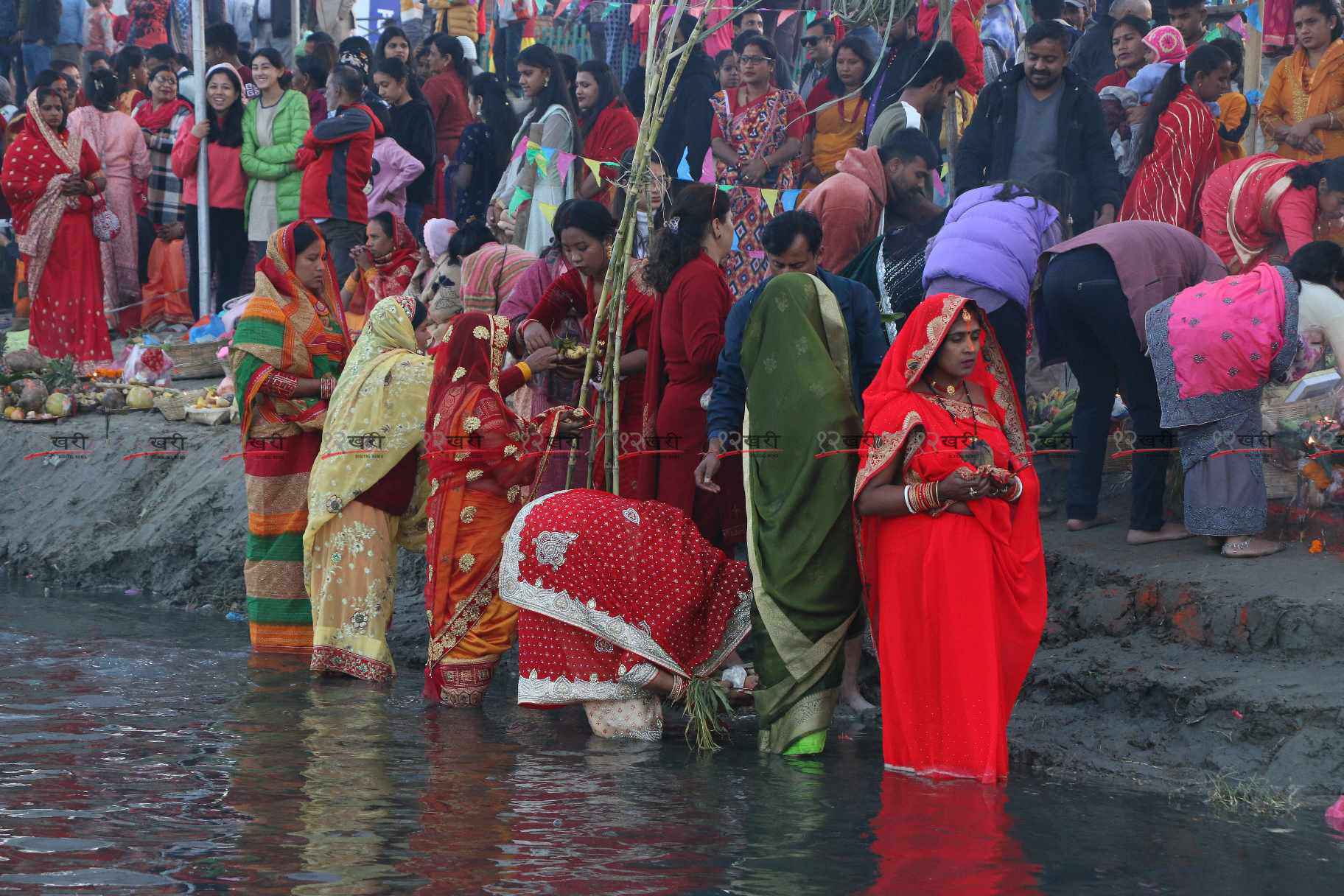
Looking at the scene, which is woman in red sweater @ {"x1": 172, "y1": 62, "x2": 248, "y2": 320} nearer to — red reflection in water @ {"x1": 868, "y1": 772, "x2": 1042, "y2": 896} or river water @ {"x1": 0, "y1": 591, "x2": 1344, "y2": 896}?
river water @ {"x1": 0, "y1": 591, "x2": 1344, "y2": 896}

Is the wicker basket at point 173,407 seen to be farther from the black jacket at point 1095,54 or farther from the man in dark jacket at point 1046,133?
the black jacket at point 1095,54

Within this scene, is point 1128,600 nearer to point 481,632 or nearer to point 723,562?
point 723,562

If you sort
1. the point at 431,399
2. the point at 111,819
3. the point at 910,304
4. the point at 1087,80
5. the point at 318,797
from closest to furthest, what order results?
the point at 111,819 → the point at 318,797 → the point at 431,399 → the point at 910,304 → the point at 1087,80

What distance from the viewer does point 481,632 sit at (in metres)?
6.84

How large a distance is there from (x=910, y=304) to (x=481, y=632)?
2439 mm

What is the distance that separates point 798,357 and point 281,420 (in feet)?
10.6

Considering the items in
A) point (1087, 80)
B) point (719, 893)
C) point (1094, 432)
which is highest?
point (1087, 80)

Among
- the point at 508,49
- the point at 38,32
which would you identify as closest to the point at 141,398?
the point at 508,49

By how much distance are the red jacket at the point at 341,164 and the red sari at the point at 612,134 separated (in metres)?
1.86

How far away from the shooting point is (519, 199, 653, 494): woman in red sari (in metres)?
6.95

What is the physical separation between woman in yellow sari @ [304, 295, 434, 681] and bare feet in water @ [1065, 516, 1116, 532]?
2.89 meters

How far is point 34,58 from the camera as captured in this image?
606 inches

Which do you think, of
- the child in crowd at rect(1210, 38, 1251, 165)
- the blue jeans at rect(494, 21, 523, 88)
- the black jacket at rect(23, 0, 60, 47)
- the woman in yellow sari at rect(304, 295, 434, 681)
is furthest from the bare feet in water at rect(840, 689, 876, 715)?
the black jacket at rect(23, 0, 60, 47)

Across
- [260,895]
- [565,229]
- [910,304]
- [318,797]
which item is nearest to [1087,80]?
[910,304]
